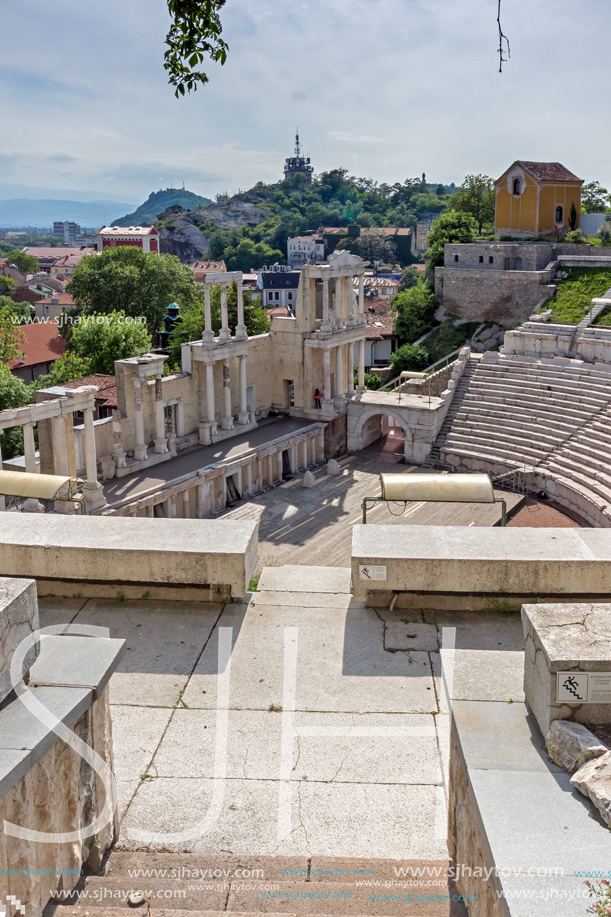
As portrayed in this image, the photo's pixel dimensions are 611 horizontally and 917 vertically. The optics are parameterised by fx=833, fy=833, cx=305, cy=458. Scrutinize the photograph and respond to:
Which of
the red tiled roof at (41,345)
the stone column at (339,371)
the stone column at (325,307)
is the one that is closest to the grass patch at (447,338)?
the stone column at (339,371)

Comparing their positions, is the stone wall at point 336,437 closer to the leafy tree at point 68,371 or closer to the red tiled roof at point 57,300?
the leafy tree at point 68,371

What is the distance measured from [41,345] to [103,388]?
27566 mm

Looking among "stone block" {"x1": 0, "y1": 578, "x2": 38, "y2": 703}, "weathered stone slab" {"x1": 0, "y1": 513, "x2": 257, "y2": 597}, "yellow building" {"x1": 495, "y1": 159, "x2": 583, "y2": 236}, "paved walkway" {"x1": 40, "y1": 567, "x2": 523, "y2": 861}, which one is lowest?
"paved walkway" {"x1": 40, "y1": 567, "x2": 523, "y2": 861}

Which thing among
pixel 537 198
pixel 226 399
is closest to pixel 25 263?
pixel 537 198

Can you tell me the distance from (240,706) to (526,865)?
2707mm

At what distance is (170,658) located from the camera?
6203 millimetres

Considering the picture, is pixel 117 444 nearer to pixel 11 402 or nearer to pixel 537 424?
pixel 11 402

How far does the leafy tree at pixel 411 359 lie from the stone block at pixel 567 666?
133 feet

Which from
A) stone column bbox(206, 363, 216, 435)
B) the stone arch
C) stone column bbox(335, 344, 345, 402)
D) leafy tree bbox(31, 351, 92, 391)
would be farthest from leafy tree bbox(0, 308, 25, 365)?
the stone arch

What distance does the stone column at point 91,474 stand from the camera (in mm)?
23062

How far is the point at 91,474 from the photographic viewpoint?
77.3ft

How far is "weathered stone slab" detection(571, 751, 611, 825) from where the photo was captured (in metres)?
3.59

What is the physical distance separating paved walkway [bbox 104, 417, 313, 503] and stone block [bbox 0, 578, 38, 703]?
798 inches

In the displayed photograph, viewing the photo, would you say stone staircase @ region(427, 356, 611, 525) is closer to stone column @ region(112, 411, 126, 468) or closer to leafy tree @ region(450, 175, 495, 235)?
stone column @ region(112, 411, 126, 468)
